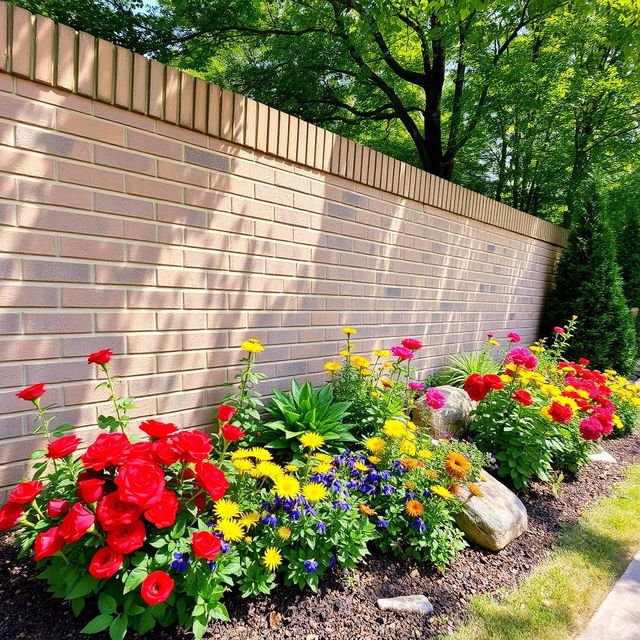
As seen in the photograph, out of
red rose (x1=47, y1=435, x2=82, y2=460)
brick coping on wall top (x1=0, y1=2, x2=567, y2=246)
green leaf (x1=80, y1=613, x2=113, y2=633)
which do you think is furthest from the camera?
brick coping on wall top (x1=0, y1=2, x2=567, y2=246)

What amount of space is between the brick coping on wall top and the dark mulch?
2.27 metres

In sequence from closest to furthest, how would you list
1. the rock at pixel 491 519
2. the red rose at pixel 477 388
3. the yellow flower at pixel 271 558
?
the yellow flower at pixel 271 558 → the rock at pixel 491 519 → the red rose at pixel 477 388

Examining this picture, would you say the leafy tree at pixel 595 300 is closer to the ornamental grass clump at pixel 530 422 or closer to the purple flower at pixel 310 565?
the ornamental grass clump at pixel 530 422

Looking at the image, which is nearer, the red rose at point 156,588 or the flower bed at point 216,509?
the red rose at point 156,588

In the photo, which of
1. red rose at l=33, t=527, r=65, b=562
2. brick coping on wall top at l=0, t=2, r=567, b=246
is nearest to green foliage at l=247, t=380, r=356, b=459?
red rose at l=33, t=527, r=65, b=562

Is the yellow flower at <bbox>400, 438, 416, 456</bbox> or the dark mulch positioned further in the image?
the yellow flower at <bbox>400, 438, 416, 456</bbox>

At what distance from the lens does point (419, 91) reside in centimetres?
1020

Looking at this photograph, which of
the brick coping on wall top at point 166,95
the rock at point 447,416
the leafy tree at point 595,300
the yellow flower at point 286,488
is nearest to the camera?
the yellow flower at point 286,488

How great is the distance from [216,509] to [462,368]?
12.5 feet

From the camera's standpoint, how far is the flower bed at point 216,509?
141cm

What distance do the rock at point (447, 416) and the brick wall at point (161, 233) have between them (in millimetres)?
852

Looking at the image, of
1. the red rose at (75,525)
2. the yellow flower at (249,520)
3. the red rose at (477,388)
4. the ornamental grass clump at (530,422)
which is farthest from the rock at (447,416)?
the red rose at (75,525)

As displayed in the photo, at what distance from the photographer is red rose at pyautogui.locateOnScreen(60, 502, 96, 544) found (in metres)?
1.37

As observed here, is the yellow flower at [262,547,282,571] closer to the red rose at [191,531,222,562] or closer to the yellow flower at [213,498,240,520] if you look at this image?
the yellow flower at [213,498,240,520]
